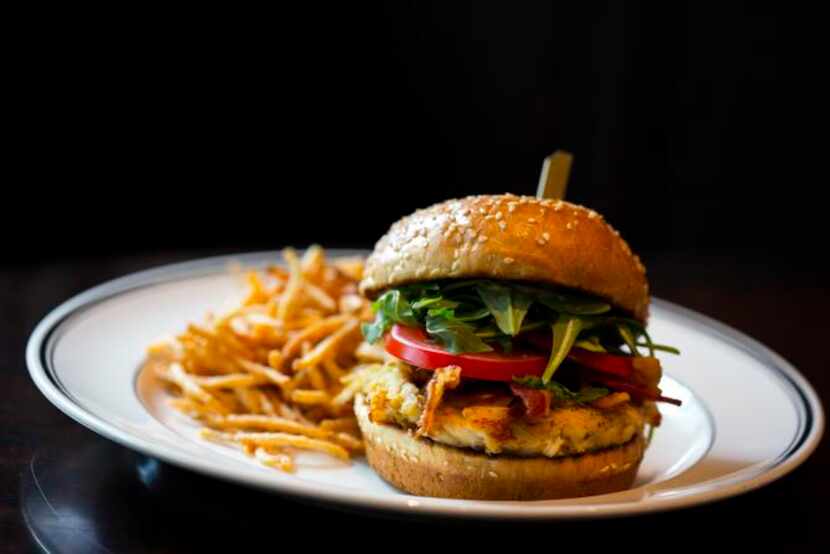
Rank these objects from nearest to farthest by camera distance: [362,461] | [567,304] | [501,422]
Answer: [501,422] → [567,304] → [362,461]

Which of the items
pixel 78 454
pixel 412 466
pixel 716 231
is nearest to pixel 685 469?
pixel 412 466

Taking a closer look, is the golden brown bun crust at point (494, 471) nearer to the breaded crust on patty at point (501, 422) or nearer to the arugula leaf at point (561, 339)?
the breaded crust on patty at point (501, 422)

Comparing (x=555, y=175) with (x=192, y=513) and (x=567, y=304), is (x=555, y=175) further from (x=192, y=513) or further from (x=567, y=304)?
(x=192, y=513)

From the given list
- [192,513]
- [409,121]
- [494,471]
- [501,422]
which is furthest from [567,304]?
[409,121]

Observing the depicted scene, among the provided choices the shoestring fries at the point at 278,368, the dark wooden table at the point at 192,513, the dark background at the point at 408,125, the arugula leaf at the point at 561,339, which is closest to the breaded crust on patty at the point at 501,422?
the arugula leaf at the point at 561,339

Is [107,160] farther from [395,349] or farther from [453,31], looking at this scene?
[395,349]

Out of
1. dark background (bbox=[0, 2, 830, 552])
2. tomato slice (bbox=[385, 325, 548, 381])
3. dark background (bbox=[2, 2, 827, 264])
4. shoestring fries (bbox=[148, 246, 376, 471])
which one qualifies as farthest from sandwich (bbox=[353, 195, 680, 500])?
dark background (bbox=[2, 2, 827, 264])
